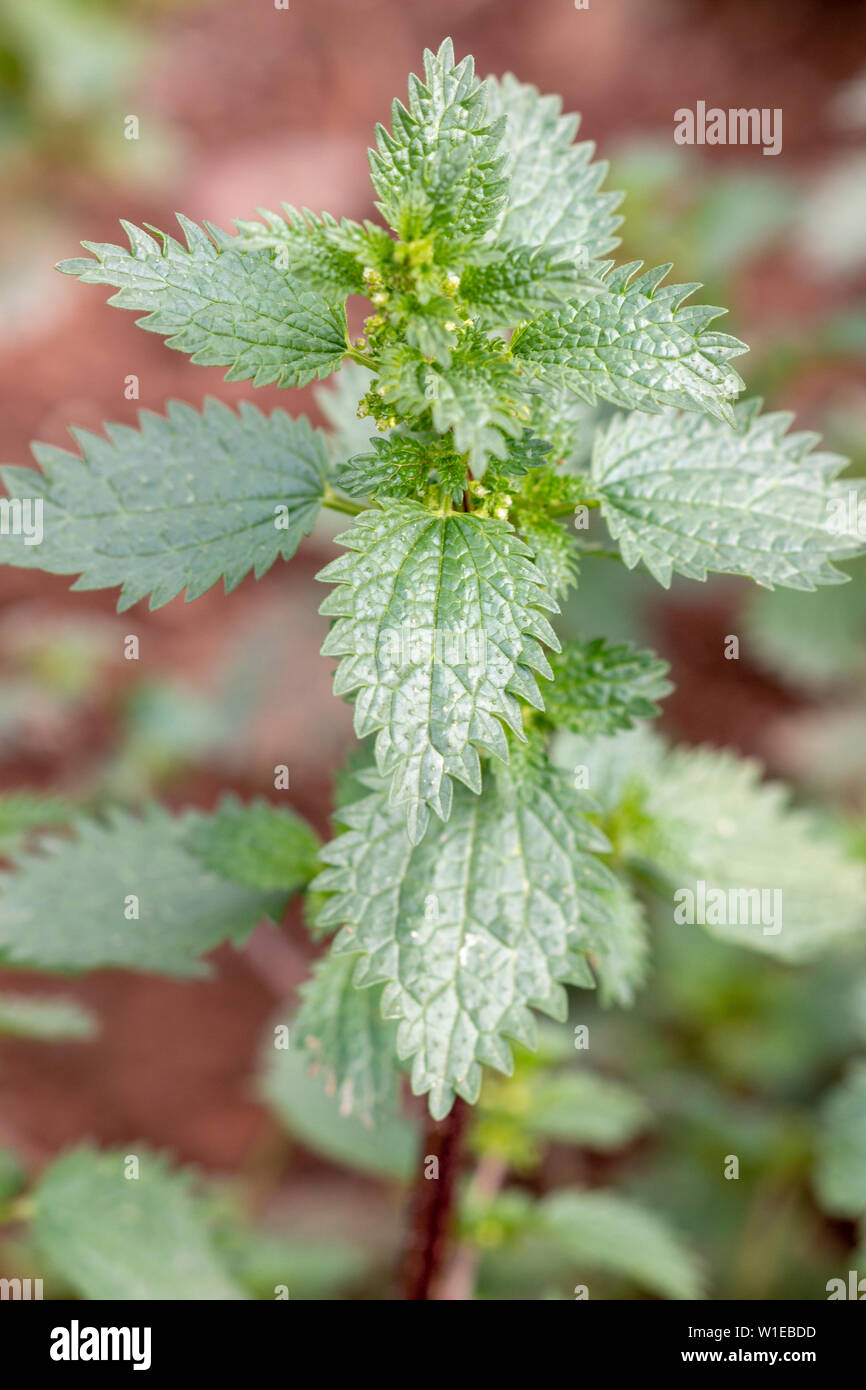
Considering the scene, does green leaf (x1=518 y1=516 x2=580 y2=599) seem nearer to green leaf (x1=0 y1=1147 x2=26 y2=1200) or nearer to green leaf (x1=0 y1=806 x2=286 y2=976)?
green leaf (x1=0 y1=806 x2=286 y2=976)

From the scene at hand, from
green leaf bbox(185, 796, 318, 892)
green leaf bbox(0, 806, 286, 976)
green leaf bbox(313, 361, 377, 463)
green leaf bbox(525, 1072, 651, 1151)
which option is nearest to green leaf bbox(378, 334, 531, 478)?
green leaf bbox(313, 361, 377, 463)

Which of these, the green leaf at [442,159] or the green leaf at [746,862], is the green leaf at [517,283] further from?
the green leaf at [746,862]

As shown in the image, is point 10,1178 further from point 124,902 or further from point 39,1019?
point 124,902

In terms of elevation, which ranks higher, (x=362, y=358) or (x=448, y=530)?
(x=362, y=358)

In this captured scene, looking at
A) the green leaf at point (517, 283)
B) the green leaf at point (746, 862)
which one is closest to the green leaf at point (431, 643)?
the green leaf at point (517, 283)

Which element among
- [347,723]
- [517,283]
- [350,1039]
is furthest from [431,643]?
[347,723]

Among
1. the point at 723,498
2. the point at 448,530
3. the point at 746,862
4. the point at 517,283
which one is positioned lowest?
the point at 746,862
